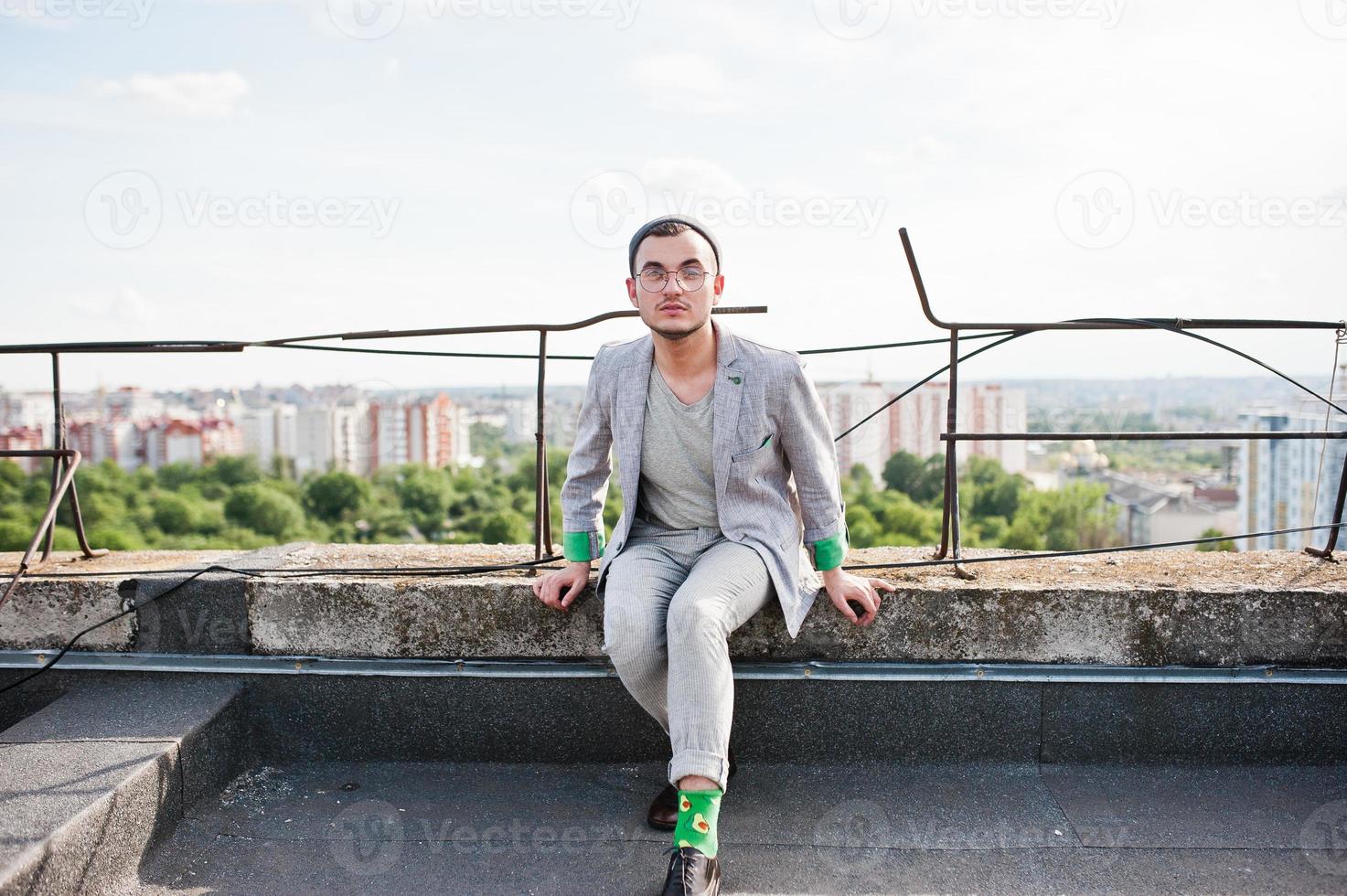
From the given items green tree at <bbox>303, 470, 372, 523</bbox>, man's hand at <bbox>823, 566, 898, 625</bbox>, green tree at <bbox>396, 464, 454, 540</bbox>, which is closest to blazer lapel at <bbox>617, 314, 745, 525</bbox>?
man's hand at <bbox>823, 566, 898, 625</bbox>

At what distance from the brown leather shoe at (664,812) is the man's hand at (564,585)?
1.84 feet

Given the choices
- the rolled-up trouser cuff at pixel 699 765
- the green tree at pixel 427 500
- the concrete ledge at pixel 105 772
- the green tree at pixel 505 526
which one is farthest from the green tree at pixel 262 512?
the rolled-up trouser cuff at pixel 699 765

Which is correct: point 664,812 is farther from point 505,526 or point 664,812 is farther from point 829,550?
point 505,526

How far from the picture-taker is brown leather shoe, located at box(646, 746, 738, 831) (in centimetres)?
239

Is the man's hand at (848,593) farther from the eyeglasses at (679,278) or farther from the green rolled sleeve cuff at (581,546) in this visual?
the eyeglasses at (679,278)

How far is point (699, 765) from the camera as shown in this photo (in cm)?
207

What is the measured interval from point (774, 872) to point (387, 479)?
63546mm

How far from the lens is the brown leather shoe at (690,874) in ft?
6.57

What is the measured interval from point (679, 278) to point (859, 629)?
1103mm

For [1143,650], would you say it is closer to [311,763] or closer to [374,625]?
[374,625]

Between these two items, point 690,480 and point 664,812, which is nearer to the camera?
point 664,812

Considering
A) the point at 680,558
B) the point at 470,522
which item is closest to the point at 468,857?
the point at 680,558

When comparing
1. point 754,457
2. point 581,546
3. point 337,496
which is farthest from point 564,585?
point 337,496

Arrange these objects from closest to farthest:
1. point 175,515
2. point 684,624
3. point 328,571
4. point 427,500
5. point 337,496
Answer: point 684,624 → point 328,571 → point 175,515 → point 427,500 → point 337,496
